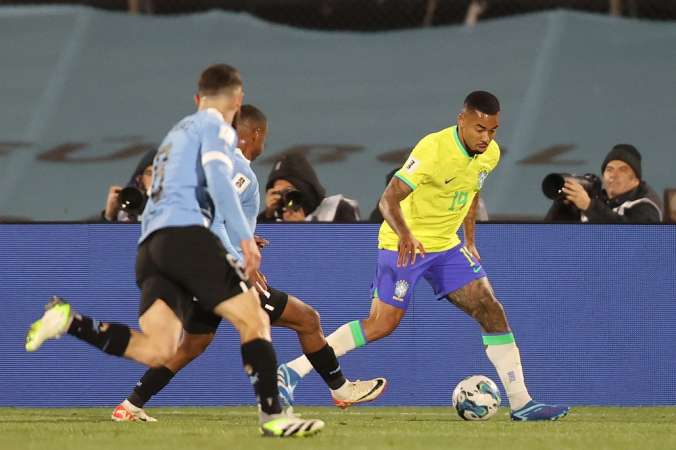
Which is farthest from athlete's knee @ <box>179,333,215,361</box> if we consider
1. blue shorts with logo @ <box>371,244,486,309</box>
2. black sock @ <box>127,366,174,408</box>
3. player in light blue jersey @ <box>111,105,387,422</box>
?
blue shorts with logo @ <box>371,244,486,309</box>

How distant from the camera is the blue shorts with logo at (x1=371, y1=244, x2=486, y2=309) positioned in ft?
24.4

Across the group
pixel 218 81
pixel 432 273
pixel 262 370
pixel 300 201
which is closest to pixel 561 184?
pixel 432 273

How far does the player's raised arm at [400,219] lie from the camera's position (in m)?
7.12

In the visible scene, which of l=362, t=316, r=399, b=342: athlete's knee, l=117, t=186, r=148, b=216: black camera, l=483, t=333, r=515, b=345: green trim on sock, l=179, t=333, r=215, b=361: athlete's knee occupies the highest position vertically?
l=117, t=186, r=148, b=216: black camera

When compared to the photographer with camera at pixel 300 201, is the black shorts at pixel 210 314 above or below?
below

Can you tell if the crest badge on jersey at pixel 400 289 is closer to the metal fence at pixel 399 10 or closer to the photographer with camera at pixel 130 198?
the photographer with camera at pixel 130 198

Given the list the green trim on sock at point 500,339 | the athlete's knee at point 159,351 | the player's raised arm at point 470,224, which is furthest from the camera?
the player's raised arm at point 470,224

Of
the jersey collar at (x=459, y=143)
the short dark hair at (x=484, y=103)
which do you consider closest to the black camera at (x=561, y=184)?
the jersey collar at (x=459, y=143)

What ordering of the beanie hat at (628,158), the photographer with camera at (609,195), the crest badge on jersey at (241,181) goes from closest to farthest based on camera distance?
the crest badge on jersey at (241,181)
the photographer with camera at (609,195)
the beanie hat at (628,158)

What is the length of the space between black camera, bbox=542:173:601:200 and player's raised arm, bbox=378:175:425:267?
61.3 inches

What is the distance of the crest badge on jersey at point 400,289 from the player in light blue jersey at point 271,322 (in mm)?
540

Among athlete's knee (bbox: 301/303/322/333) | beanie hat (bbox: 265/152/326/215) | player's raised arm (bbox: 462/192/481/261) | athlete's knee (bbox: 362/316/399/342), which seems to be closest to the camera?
athlete's knee (bbox: 301/303/322/333)

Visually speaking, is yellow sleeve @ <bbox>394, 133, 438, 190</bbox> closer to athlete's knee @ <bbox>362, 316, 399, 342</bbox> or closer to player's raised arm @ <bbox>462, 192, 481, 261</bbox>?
player's raised arm @ <bbox>462, 192, 481, 261</bbox>

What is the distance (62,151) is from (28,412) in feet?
23.3
